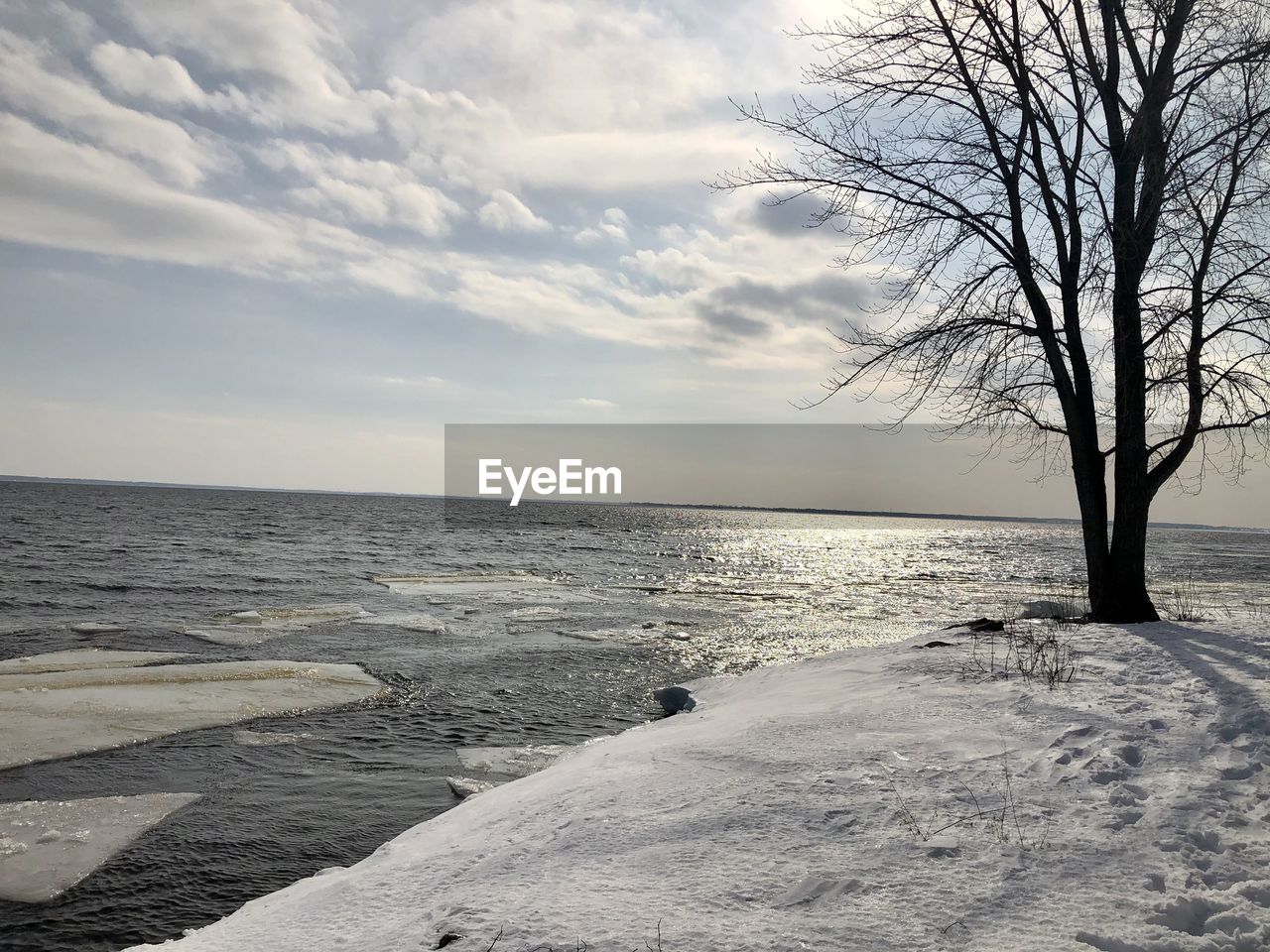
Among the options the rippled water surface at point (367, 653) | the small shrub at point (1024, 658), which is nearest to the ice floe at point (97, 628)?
the rippled water surface at point (367, 653)

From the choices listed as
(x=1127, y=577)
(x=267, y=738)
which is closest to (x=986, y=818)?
(x=1127, y=577)

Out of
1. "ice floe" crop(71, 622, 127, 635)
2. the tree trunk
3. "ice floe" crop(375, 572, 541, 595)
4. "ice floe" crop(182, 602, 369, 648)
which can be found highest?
the tree trunk

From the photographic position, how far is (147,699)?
1019 cm

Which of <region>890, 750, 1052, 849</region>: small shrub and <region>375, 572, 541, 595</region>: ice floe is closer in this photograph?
<region>890, 750, 1052, 849</region>: small shrub

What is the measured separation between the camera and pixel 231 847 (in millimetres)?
6098

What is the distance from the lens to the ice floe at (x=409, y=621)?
17031 mm

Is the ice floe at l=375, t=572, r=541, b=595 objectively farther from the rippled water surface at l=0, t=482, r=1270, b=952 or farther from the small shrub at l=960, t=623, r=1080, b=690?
the small shrub at l=960, t=623, r=1080, b=690

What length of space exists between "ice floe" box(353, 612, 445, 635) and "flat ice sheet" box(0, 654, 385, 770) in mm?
3993

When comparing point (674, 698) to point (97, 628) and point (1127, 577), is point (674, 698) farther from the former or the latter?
point (97, 628)

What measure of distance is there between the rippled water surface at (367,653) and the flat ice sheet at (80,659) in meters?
0.77

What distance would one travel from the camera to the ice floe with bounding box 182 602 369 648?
1549 centimetres

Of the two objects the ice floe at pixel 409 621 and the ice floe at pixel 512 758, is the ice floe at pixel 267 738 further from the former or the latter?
the ice floe at pixel 409 621

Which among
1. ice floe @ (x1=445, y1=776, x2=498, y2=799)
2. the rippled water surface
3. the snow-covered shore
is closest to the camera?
the snow-covered shore

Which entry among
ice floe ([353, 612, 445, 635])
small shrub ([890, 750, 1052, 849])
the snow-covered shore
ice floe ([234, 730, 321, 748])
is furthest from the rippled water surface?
small shrub ([890, 750, 1052, 849])
